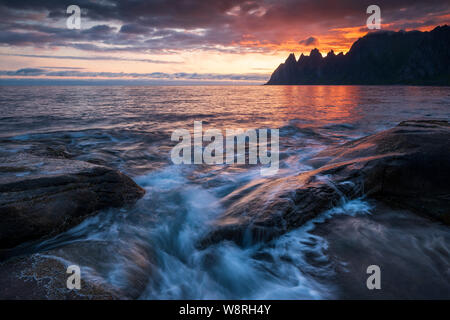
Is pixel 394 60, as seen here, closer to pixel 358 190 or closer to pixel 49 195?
pixel 358 190

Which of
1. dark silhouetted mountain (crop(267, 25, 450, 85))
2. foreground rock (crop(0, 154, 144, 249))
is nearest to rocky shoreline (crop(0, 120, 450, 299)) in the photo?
foreground rock (crop(0, 154, 144, 249))

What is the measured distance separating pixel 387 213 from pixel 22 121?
17.9m

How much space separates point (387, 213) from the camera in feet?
12.3

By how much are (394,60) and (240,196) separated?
218371 millimetres

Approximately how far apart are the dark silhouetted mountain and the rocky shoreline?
156 metres

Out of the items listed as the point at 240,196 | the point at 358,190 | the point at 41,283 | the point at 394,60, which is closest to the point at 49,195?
the point at 41,283

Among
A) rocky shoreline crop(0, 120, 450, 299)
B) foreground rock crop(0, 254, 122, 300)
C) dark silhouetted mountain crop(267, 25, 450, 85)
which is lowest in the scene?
foreground rock crop(0, 254, 122, 300)

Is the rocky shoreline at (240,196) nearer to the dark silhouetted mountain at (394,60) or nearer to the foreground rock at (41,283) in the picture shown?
the foreground rock at (41,283)

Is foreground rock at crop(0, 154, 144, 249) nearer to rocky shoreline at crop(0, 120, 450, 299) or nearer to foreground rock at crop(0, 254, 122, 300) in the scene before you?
rocky shoreline at crop(0, 120, 450, 299)

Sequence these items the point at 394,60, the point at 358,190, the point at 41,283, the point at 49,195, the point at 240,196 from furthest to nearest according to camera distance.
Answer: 1. the point at 394,60
2. the point at 240,196
3. the point at 358,190
4. the point at 49,195
5. the point at 41,283

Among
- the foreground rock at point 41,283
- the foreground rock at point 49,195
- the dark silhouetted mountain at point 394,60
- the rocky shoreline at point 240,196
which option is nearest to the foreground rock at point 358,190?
the rocky shoreline at point 240,196

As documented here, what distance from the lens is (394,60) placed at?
16838 cm

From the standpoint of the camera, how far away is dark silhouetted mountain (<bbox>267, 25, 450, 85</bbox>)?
135000mm
